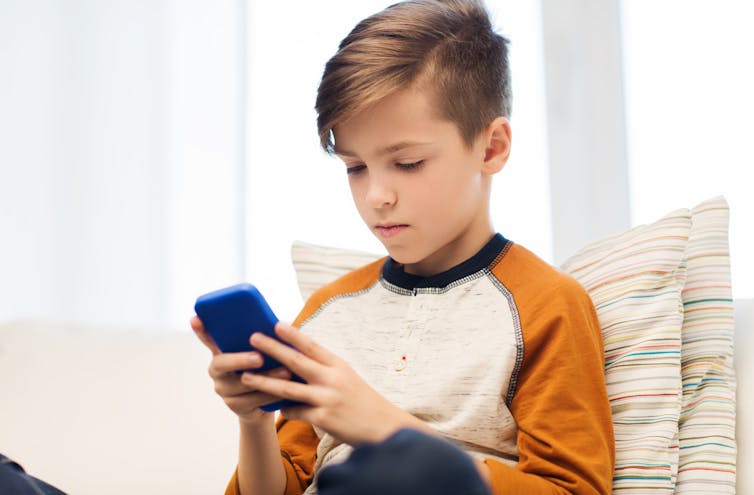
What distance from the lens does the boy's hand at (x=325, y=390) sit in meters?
0.85

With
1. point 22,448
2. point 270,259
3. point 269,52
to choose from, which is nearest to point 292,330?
point 22,448

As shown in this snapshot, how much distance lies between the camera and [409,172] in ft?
3.37

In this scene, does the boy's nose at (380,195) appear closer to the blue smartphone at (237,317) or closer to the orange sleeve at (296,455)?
the blue smartphone at (237,317)

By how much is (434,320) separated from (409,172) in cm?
18

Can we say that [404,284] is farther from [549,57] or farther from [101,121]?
[101,121]

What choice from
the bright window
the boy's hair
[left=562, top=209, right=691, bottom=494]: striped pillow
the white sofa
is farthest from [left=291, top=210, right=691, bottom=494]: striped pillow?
the bright window

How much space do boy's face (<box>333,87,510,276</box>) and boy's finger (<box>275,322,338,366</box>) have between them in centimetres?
22

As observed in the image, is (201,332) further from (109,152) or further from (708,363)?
(109,152)

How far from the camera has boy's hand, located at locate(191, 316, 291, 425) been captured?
2.85ft

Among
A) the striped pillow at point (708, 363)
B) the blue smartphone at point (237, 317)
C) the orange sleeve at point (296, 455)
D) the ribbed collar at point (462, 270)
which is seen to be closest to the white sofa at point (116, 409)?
the striped pillow at point (708, 363)

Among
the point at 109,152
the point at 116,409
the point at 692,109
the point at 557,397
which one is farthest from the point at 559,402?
the point at 109,152

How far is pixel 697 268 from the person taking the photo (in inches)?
44.8

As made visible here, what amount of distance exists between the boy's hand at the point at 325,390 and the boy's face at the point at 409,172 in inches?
8.9

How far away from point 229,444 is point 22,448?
1.02 ft
